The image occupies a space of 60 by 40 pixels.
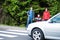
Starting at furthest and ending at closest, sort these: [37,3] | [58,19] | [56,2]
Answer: [37,3] < [56,2] < [58,19]

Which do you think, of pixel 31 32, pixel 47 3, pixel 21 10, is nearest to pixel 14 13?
pixel 21 10

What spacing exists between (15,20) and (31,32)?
42.9 ft

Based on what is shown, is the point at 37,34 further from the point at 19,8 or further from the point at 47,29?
the point at 19,8

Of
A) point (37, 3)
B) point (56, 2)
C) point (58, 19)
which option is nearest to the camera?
point (58, 19)

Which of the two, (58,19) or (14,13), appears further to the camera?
(14,13)

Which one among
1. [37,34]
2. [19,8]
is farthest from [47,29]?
[19,8]

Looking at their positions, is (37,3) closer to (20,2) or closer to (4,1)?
(20,2)

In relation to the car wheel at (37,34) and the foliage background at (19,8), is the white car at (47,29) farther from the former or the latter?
the foliage background at (19,8)

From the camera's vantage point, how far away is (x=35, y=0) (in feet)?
84.9

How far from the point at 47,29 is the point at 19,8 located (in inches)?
513

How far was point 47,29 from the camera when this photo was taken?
1277cm

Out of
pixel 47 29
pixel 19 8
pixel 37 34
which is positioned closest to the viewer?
pixel 47 29

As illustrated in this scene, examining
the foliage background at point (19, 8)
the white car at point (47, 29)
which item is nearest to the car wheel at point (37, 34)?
the white car at point (47, 29)

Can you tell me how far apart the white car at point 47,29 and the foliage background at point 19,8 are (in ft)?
36.1
